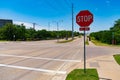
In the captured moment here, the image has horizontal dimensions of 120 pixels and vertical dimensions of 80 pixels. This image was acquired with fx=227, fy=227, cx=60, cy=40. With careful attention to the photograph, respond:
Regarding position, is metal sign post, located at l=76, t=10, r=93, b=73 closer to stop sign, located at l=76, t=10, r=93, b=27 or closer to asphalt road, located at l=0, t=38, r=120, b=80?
stop sign, located at l=76, t=10, r=93, b=27

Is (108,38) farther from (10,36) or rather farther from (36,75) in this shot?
(36,75)

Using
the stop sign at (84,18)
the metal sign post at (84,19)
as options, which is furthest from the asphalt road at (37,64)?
the stop sign at (84,18)

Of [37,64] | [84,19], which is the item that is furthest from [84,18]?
[37,64]

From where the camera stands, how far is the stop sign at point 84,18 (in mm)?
9559

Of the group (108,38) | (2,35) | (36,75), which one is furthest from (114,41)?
(2,35)

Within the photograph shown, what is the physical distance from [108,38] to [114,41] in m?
6.08

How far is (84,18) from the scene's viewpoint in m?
9.71

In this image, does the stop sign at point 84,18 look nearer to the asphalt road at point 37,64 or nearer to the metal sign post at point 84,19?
the metal sign post at point 84,19

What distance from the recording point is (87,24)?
9641mm

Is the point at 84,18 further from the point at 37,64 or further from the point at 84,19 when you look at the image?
the point at 37,64

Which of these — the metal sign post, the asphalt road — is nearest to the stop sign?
the metal sign post

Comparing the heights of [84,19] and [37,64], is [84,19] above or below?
above

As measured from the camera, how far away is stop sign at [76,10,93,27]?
31.4 ft

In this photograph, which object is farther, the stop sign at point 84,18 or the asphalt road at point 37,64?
the asphalt road at point 37,64
